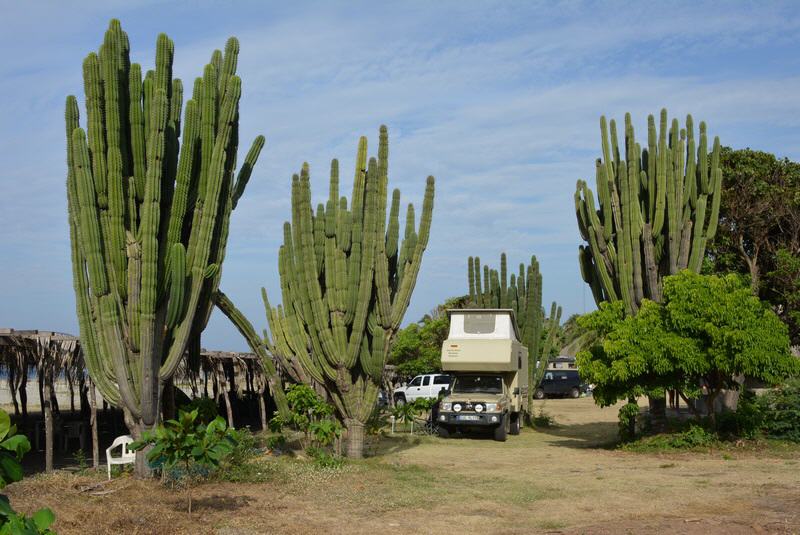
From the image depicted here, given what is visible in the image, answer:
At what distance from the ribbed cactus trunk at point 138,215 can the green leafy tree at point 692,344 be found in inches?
344

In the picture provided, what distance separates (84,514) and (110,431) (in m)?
12.6

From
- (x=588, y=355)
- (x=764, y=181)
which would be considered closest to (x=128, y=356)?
(x=588, y=355)

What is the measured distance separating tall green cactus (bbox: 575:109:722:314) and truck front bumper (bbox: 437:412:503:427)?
13.5 feet

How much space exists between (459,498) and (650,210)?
968cm

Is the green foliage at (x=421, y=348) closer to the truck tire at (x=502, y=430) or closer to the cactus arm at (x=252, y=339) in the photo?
the truck tire at (x=502, y=430)

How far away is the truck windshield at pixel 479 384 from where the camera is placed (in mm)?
21016

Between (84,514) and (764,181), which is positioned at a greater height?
(764,181)

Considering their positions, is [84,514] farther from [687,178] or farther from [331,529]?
[687,178]

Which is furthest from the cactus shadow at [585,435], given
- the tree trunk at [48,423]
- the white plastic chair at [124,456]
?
the tree trunk at [48,423]

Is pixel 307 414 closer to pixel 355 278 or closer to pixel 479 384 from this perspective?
pixel 355 278

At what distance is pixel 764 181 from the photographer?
2270 centimetres

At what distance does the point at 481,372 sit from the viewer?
69.1ft

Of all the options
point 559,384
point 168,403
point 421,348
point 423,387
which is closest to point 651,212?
point 168,403

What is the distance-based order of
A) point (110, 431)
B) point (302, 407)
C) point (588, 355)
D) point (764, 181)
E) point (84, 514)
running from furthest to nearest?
point (764, 181) → point (110, 431) → point (588, 355) → point (302, 407) → point (84, 514)
